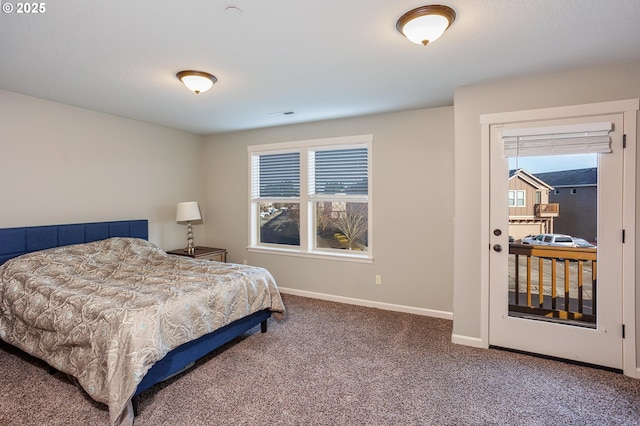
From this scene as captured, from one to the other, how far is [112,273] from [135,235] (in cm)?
121

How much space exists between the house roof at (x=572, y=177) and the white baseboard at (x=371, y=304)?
1727mm

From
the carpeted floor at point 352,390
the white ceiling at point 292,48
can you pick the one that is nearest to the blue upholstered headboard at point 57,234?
the carpeted floor at point 352,390

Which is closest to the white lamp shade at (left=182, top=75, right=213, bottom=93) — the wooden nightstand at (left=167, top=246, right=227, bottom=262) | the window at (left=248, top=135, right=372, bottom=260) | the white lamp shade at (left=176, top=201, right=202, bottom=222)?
the window at (left=248, top=135, right=372, bottom=260)

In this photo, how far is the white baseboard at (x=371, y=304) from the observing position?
3650 millimetres

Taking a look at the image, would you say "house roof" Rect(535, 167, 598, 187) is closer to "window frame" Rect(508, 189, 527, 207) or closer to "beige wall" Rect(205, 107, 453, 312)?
"window frame" Rect(508, 189, 527, 207)

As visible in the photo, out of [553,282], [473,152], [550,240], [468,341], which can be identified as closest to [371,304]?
[468,341]

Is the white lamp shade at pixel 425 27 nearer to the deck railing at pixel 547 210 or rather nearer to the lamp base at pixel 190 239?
the deck railing at pixel 547 210

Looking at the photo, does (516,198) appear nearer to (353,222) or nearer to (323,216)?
(353,222)

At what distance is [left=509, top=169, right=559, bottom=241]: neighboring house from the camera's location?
2721 mm

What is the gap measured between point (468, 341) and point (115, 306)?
2911mm

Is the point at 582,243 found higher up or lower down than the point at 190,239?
higher up

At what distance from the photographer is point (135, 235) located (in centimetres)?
409

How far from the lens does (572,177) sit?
8.64ft

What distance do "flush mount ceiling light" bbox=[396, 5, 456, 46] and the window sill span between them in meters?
2.66
